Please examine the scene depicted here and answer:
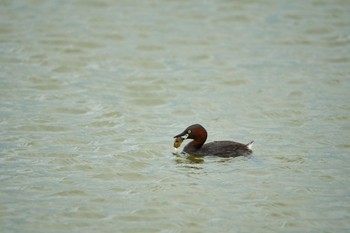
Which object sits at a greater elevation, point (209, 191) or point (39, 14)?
point (39, 14)

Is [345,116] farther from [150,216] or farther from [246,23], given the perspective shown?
[246,23]

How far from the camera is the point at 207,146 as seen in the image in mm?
12305

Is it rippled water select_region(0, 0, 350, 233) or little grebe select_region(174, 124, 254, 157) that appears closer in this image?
rippled water select_region(0, 0, 350, 233)

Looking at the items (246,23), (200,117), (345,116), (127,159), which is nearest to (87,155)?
(127,159)

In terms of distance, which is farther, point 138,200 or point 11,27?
point 11,27

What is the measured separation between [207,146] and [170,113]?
115 inches

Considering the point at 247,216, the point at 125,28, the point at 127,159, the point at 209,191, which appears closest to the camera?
the point at 247,216

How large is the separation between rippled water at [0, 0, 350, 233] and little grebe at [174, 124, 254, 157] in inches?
5.4

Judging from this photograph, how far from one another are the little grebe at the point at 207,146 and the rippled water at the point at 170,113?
14 cm

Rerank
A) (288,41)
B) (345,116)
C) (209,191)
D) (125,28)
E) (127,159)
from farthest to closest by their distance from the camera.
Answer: (125,28) → (288,41) → (345,116) → (127,159) → (209,191)

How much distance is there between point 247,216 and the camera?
32.8 feet

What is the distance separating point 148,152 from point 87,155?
3.37ft

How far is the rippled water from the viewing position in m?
10.2

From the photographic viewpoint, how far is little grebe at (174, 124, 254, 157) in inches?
476
